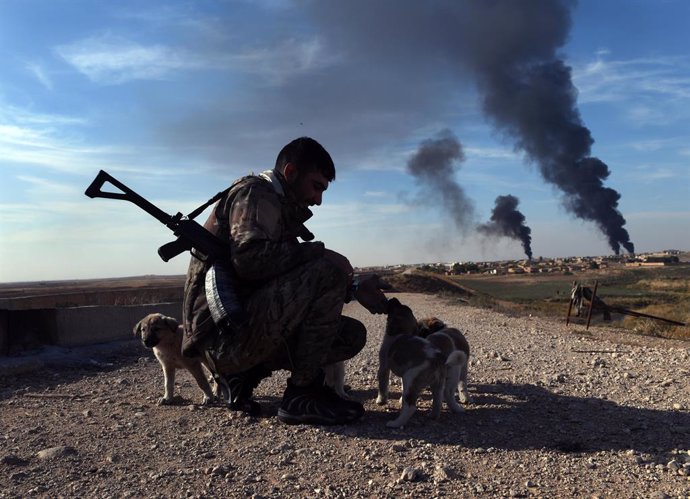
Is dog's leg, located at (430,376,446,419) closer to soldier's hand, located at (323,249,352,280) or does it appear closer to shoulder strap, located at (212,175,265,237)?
soldier's hand, located at (323,249,352,280)

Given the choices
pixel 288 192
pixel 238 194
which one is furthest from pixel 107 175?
pixel 288 192

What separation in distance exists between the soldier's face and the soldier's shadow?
174 centimetres

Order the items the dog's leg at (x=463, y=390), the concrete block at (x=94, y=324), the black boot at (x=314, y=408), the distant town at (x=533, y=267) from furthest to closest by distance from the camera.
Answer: the distant town at (x=533, y=267) < the concrete block at (x=94, y=324) < the dog's leg at (x=463, y=390) < the black boot at (x=314, y=408)

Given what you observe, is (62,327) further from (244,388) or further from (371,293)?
(371,293)

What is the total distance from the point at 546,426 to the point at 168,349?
356 centimetres

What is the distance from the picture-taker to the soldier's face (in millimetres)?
4656

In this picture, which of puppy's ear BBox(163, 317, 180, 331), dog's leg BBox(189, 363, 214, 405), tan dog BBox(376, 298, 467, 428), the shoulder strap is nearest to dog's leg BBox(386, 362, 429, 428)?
tan dog BBox(376, 298, 467, 428)

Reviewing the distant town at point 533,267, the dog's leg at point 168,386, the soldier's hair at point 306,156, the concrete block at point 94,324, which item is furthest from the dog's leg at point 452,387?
the distant town at point 533,267

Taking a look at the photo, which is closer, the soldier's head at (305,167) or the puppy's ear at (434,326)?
the soldier's head at (305,167)

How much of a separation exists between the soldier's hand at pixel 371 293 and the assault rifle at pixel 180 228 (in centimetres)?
109

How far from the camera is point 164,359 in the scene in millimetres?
5891

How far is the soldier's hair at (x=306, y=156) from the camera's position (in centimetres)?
463

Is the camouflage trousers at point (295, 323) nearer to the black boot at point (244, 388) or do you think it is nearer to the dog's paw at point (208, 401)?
the black boot at point (244, 388)

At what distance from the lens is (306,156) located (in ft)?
15.2
